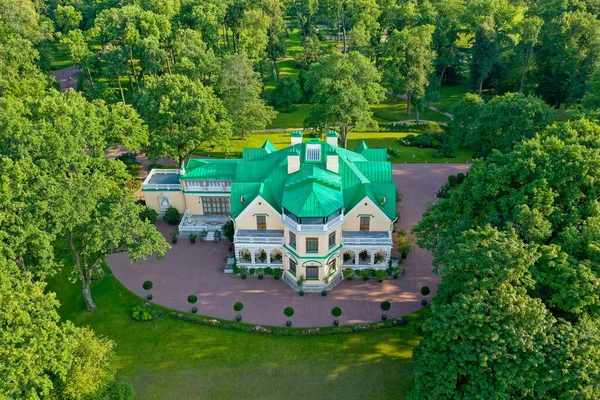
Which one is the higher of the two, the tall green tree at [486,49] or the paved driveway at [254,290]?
the tall green tree at [486,49]

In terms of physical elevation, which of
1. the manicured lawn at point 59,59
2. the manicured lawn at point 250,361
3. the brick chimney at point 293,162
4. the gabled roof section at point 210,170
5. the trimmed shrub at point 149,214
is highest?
the manicured lawn at point 59,59

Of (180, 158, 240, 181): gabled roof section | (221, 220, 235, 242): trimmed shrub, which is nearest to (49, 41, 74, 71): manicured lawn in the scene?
(180, 158, 240, 181): gabled roof section

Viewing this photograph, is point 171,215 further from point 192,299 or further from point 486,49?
point 486,49

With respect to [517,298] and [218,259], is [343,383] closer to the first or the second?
[517,298]

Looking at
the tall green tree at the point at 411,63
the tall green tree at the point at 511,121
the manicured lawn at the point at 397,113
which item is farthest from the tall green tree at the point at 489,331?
the manicured lawn at the point at 397,113

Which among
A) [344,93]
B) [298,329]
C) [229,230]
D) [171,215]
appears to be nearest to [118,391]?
[298,329]

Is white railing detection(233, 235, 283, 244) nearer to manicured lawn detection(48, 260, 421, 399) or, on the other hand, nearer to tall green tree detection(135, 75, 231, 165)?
manicured lawn detection(48, 260, 421, 399)

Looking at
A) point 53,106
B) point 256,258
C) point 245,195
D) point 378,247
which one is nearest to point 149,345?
point 256,258

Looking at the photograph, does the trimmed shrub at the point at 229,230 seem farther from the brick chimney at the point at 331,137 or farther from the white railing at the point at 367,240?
the brick chimney at the point at 331,137
